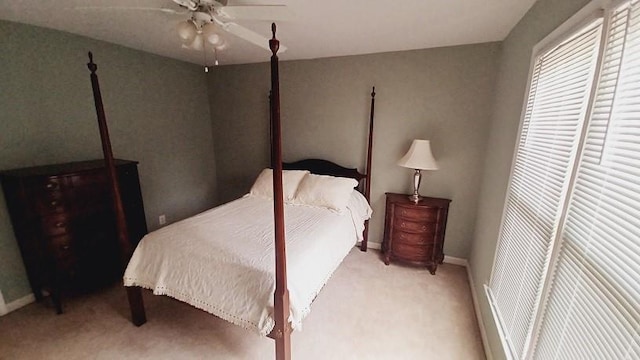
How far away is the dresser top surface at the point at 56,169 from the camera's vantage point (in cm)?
192

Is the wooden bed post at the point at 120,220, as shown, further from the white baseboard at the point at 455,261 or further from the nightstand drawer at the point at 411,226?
the white baseboard at the point at 455,261

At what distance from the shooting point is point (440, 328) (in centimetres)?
198

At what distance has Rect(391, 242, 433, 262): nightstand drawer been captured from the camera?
268cm

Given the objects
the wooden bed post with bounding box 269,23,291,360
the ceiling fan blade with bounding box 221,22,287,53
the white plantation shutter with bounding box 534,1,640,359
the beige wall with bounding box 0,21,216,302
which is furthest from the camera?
the beige wall with bounding box 0,21,216,302

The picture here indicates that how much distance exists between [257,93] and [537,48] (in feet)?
9.77

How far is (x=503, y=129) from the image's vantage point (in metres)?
2.08

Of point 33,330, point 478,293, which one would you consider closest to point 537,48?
point 478,293

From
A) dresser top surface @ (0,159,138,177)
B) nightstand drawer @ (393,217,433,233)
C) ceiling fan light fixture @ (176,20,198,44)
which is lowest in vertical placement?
nightstand drawer @ (393,217,433,233)

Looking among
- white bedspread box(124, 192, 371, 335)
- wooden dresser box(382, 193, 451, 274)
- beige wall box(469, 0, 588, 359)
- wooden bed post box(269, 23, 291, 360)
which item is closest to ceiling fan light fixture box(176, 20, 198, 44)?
wooden bed post box(269, 23, 291, 360)

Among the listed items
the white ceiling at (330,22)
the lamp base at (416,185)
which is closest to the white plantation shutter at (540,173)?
the white ceiling at (330,22)

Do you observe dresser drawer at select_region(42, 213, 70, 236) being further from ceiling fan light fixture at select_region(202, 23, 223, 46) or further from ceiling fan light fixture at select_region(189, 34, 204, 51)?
ceiling fan light fixture at select_region(202, 23, 223, 46)

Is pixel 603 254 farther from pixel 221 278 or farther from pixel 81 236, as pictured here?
pixel 81 236

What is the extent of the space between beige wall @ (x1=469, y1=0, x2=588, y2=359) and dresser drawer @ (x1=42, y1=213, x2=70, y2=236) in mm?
3231

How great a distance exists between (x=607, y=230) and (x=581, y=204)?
0.19 meters
